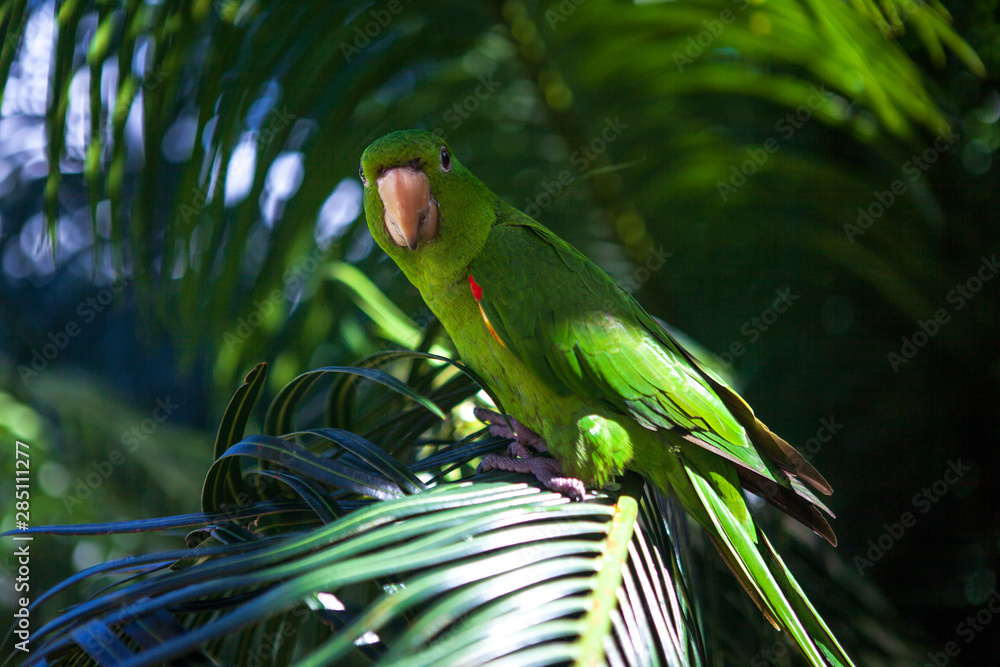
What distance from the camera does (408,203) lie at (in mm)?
1486

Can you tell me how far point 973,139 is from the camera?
2320 mm

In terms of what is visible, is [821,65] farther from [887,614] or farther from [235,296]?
[235,296]

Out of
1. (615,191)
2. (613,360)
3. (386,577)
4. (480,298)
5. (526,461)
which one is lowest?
(386,577)

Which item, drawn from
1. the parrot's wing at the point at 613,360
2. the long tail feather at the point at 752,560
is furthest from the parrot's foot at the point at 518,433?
the long tail feather at the point at 752,560

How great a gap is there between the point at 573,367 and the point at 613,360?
0.10 m

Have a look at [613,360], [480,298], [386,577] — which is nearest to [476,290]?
[480,298]

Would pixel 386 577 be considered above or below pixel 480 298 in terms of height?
below

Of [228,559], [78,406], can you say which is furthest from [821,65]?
[78,406]

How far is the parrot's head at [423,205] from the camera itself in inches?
58.8

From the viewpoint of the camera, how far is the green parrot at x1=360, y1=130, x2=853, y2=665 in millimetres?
1383

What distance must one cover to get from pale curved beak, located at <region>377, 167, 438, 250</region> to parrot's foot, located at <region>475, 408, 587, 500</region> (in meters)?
0.52

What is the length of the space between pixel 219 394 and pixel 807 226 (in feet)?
7.47

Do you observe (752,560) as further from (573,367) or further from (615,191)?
(615,191)

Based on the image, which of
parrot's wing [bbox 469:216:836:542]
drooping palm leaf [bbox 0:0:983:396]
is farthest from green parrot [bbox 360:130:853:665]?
drooping palm leaf [bbox 0:0:983:396]
